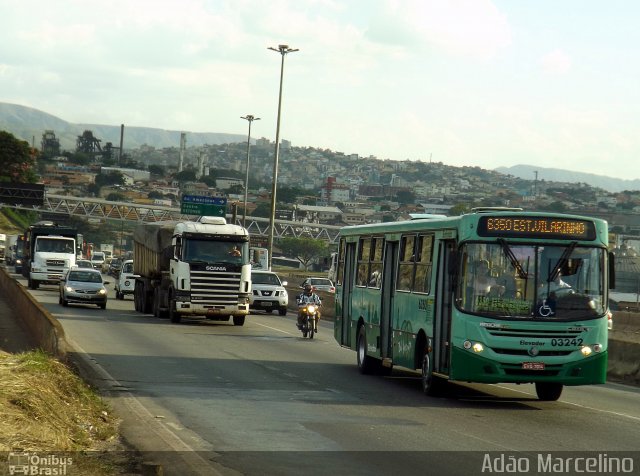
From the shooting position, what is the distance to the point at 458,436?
14078mm

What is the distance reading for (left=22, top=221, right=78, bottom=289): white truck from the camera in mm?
61469

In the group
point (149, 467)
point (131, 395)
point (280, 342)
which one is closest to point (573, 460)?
point (149, 467)

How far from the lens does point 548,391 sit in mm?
19062

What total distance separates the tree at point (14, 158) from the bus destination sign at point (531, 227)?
432 feet

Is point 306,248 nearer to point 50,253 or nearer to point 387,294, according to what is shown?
point 50,253

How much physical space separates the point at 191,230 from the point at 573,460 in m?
26.3

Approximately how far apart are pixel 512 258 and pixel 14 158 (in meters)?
135

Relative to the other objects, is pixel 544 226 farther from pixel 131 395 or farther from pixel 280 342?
pixel 280 342

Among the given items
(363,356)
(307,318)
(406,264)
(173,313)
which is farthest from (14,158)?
(406,264)

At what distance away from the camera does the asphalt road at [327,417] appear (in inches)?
479

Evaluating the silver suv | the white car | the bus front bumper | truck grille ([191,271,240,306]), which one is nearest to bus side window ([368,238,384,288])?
the bus front bumper

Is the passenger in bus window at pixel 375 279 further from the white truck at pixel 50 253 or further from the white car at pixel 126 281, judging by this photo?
the white truck at pixel 50 253

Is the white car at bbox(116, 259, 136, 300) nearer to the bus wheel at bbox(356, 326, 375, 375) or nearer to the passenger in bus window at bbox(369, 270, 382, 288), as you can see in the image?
the bus wheel at bbox(356, 326, 375, 375)

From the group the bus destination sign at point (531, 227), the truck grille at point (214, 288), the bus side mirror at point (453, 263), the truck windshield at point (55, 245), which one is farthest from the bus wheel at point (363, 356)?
the truck windshield at point (55, 245)
